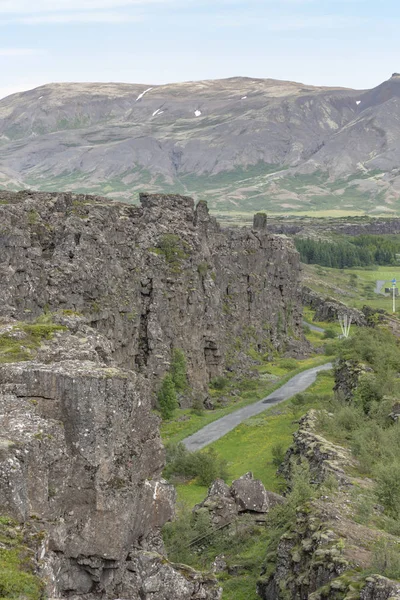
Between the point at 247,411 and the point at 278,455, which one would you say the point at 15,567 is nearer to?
the point at 278,455

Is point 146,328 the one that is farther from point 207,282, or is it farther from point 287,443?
point 287,443

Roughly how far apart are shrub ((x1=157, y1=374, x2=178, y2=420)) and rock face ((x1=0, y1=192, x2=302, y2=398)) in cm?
172

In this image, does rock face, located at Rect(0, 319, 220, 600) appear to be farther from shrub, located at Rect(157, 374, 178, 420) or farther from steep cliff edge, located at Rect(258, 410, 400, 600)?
shrub, located at Rect(157, 374, 178, 420)

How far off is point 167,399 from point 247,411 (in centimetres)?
1173

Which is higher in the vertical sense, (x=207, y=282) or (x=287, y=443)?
(x=207, y=282)

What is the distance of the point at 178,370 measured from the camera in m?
102

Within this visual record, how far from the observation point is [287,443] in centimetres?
8094

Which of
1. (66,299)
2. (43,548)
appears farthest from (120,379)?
(66,299)

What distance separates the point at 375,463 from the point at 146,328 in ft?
160

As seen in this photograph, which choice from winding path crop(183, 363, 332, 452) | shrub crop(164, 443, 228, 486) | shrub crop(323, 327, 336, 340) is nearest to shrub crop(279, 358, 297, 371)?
winding path crop(183, 363, 332, 452)

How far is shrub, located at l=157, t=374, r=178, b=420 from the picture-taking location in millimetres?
95688

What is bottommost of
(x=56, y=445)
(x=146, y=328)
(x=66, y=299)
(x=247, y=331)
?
(x=247, y=331)

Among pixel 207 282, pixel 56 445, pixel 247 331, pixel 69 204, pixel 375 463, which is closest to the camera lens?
pixel 56 445

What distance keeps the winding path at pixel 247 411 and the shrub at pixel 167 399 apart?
5.18 metres
